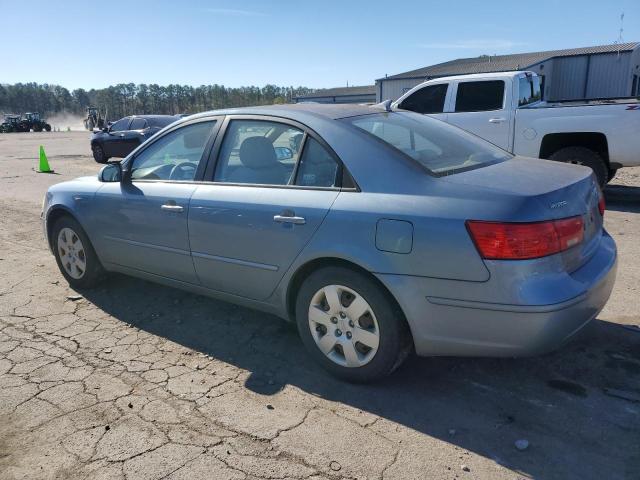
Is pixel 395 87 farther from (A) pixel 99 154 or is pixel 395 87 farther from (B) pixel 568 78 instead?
(A) pixel 99 154

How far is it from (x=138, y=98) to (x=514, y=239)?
129412 millimetres

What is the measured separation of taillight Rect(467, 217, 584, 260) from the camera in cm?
251

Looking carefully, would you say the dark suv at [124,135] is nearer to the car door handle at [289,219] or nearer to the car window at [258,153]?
the car window at [258,153]

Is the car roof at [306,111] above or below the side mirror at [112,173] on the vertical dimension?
above

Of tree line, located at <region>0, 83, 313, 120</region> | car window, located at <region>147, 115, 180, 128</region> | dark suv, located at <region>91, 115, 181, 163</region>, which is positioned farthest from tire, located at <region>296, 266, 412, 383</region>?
tree line, located at <region>0, 83, 313, 120</region>

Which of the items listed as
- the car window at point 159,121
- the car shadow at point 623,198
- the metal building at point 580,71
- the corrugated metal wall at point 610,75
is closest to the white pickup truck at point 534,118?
the car shadow at point 623,198

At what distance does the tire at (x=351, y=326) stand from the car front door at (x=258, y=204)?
267 millimetres

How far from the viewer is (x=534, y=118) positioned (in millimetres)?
8188

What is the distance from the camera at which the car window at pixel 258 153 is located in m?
3.40

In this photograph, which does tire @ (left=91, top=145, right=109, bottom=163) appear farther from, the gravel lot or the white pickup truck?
the gravel lot

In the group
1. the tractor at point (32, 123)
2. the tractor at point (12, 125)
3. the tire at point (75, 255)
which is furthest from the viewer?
the tractor at point (32, 123)

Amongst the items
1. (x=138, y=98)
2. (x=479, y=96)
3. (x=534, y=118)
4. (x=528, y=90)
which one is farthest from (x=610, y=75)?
(x=138, y=98)

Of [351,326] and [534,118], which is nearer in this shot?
[351,326]

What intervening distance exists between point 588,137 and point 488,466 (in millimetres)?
6876
